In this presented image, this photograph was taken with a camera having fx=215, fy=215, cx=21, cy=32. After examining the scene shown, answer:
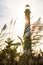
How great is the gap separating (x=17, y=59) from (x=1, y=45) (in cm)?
50

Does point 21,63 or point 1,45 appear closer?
point 21,63

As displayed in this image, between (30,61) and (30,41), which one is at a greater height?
(30,41)

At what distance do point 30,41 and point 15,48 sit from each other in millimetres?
287

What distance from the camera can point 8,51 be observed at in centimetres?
212

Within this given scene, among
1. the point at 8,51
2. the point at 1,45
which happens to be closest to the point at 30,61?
the point at 8,51

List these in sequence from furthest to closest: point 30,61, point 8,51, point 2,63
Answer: point 8,51
point 2,63
point 30,61

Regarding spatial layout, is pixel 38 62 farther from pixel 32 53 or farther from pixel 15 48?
pixel 15 48

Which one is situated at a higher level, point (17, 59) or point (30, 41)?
point (30, 41)

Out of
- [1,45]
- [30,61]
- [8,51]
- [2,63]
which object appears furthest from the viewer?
[1,45]

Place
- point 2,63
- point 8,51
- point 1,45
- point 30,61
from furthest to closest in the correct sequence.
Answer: point 1,45 → point 8,51 → point 2,63 → point 30,61

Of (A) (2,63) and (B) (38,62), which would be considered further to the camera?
(A) (2,63)

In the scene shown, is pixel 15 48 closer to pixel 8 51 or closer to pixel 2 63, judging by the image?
pixel 8 51

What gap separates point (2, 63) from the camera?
6.46ft

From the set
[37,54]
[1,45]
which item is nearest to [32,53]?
[37,54]
